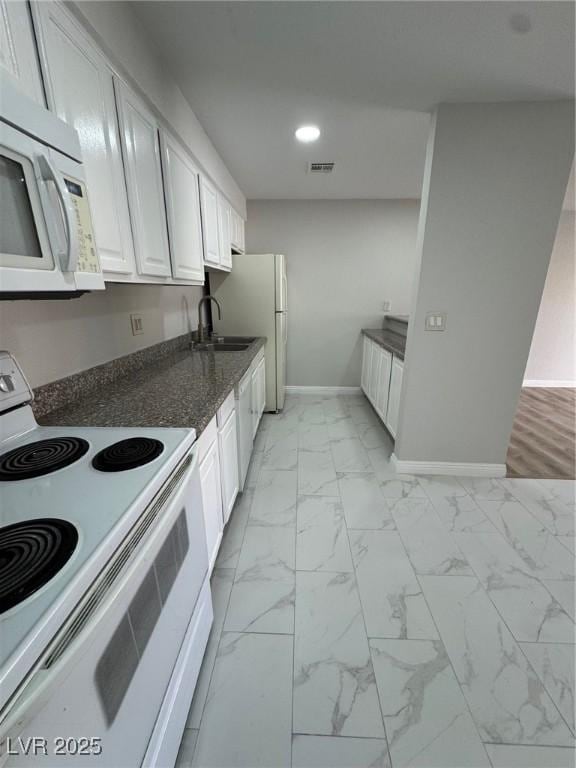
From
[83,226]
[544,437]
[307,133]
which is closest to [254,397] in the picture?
[83,226]

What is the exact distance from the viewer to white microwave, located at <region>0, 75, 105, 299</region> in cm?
66

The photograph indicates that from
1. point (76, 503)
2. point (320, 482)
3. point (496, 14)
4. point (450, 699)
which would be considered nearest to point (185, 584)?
Result: point (76, 503)

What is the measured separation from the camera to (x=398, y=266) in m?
3.97

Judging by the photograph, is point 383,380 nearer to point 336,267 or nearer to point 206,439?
point 336,267

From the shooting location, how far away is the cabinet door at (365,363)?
378 centimetres

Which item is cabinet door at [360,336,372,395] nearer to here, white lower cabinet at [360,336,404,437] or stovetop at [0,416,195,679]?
white lower cabinet at [360,336,404,437]

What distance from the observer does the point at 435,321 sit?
2184mm

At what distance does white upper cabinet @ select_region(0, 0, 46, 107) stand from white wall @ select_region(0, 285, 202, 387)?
2.09ft

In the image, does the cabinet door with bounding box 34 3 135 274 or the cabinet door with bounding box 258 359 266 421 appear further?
the cabinet door with bounding box 258 359 266 421

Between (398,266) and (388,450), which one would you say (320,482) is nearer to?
(388,450)

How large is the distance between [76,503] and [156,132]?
1.66m

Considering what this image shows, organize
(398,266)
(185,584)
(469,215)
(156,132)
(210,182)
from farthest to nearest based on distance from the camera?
(398,266)
(210,182)
(469,215)
(156,132)
(185,584)

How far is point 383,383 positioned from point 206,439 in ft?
7.32

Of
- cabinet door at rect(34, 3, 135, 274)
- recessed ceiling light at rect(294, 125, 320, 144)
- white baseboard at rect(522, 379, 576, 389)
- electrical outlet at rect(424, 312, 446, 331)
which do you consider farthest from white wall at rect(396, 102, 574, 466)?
white baseboard at rect(522, 379, 576, 389)
